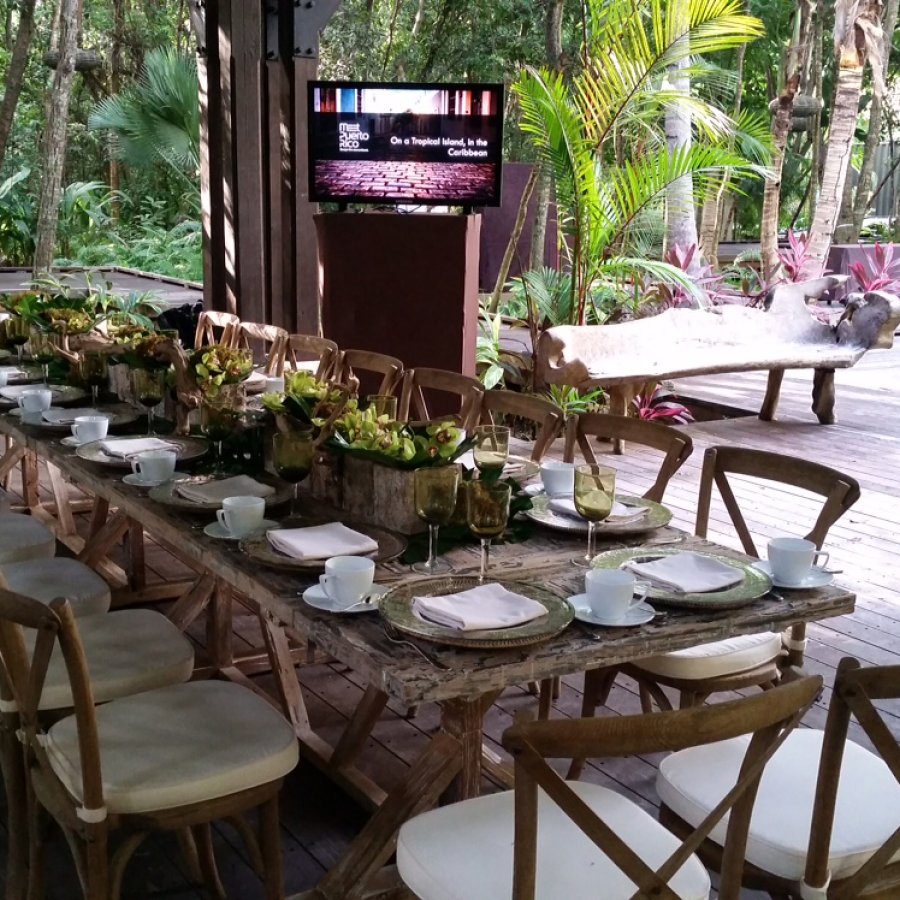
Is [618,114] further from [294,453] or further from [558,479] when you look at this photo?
[294,453]

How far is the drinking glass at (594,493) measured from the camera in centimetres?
226

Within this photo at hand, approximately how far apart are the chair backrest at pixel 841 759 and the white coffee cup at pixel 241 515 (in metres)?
1.19

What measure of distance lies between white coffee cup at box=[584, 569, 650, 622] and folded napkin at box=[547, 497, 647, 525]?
1.76ft

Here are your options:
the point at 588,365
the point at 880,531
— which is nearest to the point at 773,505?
the point at 880,531

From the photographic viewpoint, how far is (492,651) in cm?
180

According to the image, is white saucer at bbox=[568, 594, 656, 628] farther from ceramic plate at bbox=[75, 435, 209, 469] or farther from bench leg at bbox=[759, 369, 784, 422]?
bench leg at bbox=[759, 369, 784, 422]

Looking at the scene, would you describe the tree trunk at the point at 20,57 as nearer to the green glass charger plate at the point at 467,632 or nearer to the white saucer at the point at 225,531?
the white saucer at the point at 225,531

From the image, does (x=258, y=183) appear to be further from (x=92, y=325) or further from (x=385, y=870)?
(x=385, y=870)

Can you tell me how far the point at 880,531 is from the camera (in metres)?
4.92

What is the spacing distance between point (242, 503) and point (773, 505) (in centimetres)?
345

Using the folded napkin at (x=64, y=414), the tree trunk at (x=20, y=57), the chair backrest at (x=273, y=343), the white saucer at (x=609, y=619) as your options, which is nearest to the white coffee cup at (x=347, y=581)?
the white saucer at (x=609, y=619)

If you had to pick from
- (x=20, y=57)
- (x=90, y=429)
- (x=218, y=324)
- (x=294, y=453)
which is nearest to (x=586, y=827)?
(x=294, y=453)

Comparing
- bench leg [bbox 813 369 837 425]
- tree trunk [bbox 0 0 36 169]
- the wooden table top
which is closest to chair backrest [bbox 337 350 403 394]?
the wooden table top

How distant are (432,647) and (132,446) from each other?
1465 mm
